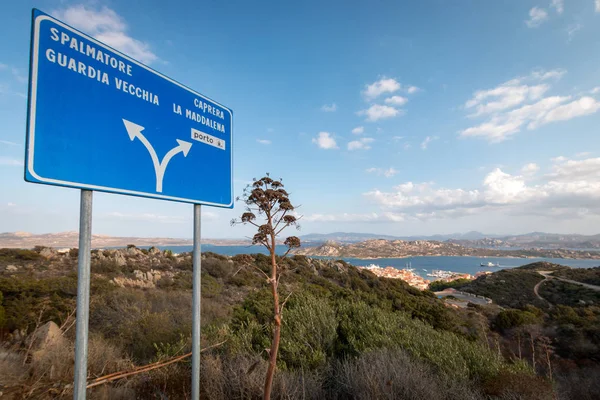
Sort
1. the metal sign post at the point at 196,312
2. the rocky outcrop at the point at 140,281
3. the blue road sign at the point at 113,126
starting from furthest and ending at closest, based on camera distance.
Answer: the rocky outcrop at the point at 140,281, the metal sign post at the point at 196,312, the blue road sign at the point at 113,126

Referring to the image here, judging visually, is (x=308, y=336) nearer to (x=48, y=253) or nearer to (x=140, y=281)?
(x=140, y=281)

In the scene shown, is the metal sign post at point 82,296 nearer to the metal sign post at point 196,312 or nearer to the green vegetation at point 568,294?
the metal sign post at point 196,312

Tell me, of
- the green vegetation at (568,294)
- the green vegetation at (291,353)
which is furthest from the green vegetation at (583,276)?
the green vegetation at (291,353)

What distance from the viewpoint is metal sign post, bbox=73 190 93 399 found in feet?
3.84

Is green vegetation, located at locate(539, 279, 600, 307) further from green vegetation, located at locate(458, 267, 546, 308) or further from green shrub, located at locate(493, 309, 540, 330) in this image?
green shrub, located at locate(493, 309, 540, 330)

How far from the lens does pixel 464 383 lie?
118 inches

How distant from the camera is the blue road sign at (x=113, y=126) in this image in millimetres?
1145

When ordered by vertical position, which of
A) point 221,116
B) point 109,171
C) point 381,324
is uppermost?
point 221,116

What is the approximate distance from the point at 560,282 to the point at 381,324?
1503 inches

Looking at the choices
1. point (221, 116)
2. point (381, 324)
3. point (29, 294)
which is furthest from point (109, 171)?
point (29, 294)

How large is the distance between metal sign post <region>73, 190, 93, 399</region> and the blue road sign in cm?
11

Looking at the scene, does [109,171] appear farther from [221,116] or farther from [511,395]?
[511,395]

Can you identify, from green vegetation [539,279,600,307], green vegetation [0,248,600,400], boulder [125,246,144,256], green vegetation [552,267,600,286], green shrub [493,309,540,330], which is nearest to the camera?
green vegetation [0,248,600,400]

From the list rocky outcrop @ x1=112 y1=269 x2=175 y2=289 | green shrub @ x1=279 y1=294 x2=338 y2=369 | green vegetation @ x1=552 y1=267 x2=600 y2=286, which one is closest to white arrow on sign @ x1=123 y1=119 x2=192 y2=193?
green shrub @ x1=279 y1=294 x2=338 y2=369
